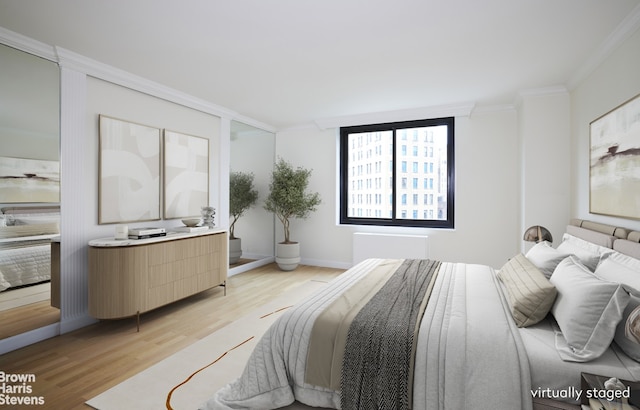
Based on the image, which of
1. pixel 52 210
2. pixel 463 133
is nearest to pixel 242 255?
pixel 52 210

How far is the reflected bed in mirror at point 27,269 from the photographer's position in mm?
2654

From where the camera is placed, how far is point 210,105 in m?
4.54

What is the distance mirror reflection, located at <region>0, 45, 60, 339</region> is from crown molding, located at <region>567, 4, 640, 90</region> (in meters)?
4.95

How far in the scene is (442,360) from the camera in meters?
1.55

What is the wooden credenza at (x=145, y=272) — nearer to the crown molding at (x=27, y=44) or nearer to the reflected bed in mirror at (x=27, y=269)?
the reflected bed in mirror at (x=27, y=269)

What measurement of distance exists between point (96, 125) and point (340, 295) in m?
3.06

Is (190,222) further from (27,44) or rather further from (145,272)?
(27,44)

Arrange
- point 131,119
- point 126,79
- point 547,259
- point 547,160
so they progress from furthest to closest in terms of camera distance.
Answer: point 547,160 → point 131,119 → point 126,79 → point 547,259

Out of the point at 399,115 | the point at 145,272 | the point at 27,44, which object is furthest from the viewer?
the point at 399,115

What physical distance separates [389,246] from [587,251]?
2940mm

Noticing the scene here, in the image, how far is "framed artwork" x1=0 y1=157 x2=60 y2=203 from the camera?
2.64 metres

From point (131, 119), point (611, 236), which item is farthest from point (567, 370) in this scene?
point (131, 119)

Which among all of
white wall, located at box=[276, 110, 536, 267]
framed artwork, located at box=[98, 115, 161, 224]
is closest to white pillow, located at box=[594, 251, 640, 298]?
white wall, located at box=[276, 110, 536, 267]

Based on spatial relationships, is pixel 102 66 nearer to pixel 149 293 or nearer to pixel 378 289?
pixel 149 293
